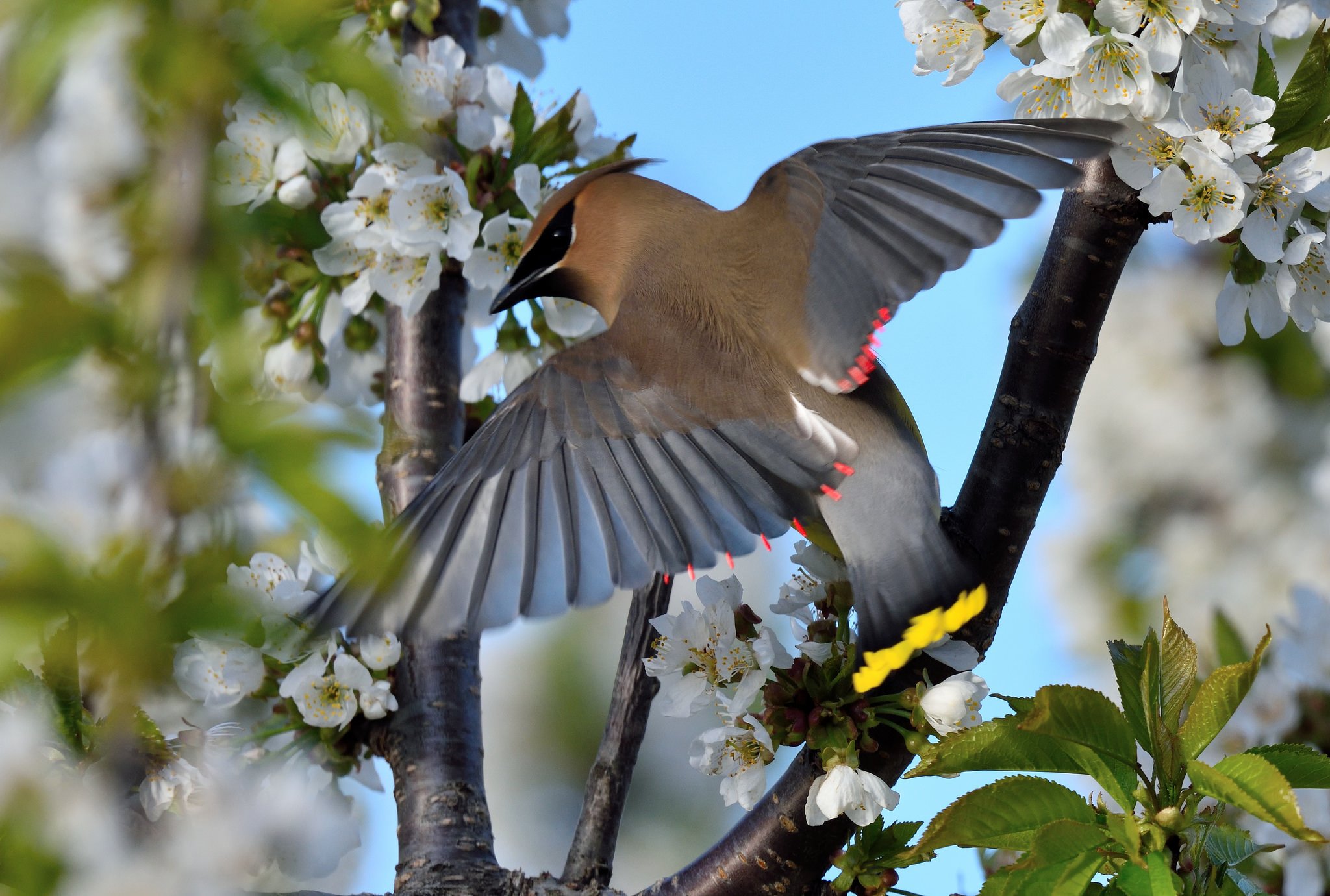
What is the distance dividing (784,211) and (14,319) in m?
1.26

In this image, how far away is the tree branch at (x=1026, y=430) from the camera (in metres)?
1.44

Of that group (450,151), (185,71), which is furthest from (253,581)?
(450,151)

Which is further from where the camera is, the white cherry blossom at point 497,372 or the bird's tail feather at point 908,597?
the white cherry blossom at point 497,372

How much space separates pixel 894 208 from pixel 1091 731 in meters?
0.69

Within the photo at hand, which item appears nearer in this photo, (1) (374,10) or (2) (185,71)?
(2) (185,71)

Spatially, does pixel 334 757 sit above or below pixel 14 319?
above

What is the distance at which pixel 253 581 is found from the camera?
4.09 feet

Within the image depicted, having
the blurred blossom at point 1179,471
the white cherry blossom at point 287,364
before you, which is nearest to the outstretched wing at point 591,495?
the white cherry blossom at point 287,364

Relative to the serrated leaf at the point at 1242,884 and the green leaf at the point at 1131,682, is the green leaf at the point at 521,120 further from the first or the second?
the serrated leaf at the point at 1242,884

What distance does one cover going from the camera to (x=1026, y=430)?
1.45 meters

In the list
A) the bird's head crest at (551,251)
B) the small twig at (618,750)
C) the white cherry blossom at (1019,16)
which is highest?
the bird's head crest at (551,251)

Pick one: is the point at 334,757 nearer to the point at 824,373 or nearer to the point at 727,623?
the point at 727,623

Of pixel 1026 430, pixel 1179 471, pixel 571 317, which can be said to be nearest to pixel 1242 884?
pixel 1026 430

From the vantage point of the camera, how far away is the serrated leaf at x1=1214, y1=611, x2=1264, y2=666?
2.11 metres
